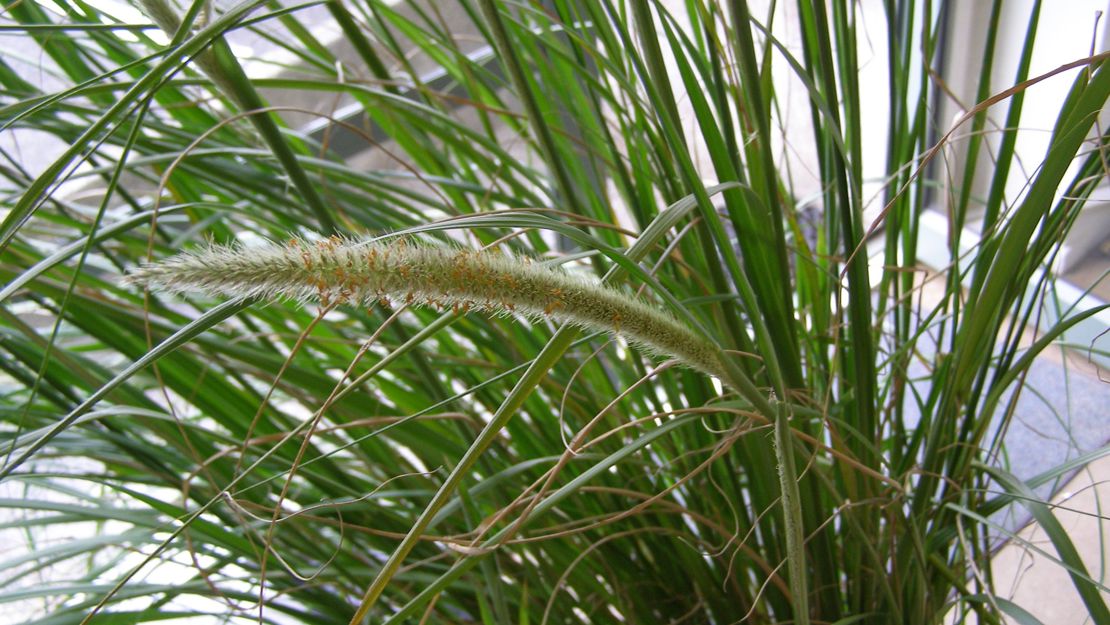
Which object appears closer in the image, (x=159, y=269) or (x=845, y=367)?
(x=159, y=269)

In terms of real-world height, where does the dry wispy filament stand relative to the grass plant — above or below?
below

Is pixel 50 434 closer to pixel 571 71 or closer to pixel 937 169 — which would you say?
pixel 571 71

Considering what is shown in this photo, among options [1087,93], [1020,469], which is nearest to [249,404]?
[1087,93]

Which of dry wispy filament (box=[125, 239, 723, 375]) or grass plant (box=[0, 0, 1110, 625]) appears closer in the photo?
dry wispy filament (box=[125, 239, 723, 375])

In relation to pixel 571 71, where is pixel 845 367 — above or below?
below

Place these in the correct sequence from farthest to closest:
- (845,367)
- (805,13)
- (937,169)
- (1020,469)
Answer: (937,169) < (1020,469) < (845,367) < (805,13)
